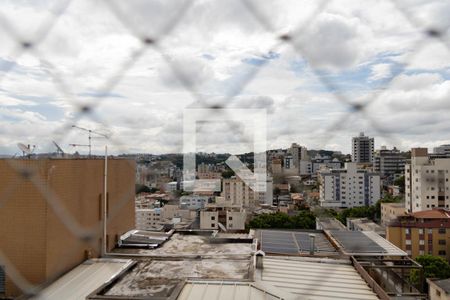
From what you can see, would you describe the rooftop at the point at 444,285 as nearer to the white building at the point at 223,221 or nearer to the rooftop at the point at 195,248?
the white building at the point at 223,221

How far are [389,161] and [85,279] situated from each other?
87.3 inches

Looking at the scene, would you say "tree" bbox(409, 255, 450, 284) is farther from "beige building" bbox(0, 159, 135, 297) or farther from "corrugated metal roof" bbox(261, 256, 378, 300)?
"beige building" bbox(0, 159, 135, 297)

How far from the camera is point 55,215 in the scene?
2.45 meters

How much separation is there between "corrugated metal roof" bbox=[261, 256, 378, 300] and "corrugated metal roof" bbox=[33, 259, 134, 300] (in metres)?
0.92

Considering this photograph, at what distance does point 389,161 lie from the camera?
2.48 feet

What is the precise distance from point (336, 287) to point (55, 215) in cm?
169

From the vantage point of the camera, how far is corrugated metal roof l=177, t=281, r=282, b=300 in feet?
6.32

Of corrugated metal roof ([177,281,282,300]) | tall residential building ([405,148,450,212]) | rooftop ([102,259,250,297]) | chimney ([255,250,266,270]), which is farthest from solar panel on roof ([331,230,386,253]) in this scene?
tall residential building ([405,148,450,212])

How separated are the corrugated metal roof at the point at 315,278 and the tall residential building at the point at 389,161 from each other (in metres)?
1.11

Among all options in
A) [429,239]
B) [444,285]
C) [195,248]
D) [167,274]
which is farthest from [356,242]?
[444,285]

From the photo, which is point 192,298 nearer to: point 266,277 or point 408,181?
point 266,277

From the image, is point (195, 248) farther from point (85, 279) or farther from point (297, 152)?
point (297, 152)

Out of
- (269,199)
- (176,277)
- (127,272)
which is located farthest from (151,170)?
(127,272)

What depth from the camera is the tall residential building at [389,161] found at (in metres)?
0.71
